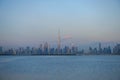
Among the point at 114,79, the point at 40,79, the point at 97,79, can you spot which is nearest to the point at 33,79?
the point at 40,79

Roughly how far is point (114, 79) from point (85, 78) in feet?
3.84

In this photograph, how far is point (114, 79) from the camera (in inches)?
358

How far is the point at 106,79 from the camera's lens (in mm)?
9016

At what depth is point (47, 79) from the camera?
9.34 meters

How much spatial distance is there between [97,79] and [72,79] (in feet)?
3.41

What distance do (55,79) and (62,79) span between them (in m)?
0.41

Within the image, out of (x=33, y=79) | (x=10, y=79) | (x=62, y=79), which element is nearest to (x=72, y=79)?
(x=62, y=79)

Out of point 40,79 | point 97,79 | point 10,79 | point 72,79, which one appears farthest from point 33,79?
point 97,79

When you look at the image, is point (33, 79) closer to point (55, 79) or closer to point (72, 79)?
point (55, 79)

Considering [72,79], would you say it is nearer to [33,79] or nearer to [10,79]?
[33,79]

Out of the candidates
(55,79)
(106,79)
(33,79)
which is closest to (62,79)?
(55,79)

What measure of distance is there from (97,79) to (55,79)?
1750 mm

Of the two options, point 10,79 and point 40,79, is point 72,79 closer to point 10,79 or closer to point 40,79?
point 40,79

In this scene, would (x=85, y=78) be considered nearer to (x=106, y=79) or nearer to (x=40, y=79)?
(x=106, y=79)
